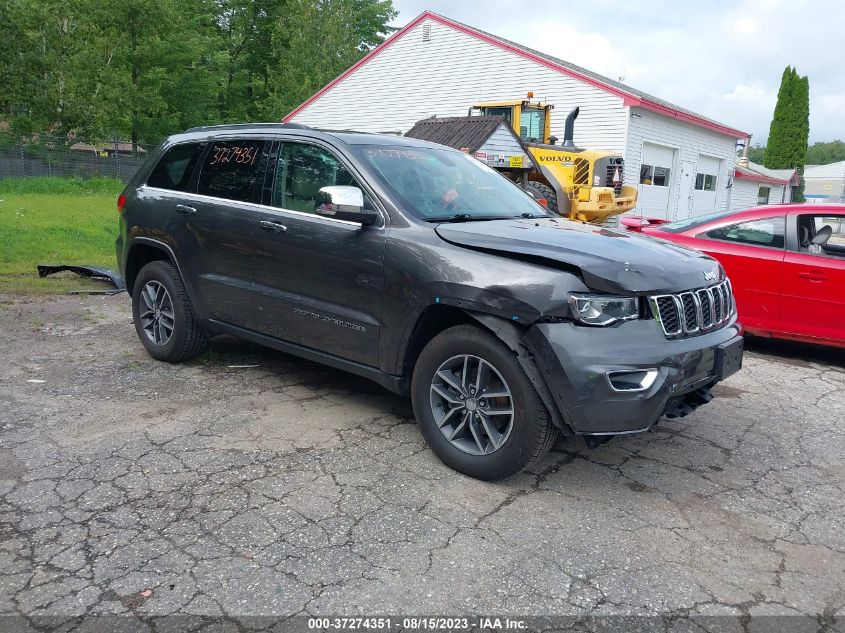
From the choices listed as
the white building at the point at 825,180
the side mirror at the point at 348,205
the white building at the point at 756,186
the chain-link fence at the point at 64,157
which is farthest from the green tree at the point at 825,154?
the side mirror at the point at 348,205

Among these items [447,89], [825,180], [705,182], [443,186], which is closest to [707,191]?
[705,182]

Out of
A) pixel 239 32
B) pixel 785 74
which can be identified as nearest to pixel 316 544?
pixel 239 32

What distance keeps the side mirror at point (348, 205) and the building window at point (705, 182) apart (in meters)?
25.0

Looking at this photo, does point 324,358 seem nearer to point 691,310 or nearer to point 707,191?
point 691,310

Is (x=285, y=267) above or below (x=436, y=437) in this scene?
above

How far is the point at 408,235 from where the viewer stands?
13.0ft

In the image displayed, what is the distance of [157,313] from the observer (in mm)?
5621

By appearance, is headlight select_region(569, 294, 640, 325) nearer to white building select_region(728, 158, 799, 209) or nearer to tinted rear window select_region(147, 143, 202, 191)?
tinted rear window select_region(147, 143, 202, 191)

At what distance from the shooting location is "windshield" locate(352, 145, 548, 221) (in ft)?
14.0

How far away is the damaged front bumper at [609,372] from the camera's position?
3.28m

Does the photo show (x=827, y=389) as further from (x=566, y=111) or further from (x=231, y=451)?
(x=566, y=111)

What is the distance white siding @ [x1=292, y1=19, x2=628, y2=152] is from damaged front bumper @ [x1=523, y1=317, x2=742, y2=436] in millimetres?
18361

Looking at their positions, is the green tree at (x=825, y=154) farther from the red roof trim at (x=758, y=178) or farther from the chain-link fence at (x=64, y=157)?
the chain-link fence at (x=64, y=157)

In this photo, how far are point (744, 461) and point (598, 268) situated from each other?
1.72 meters
